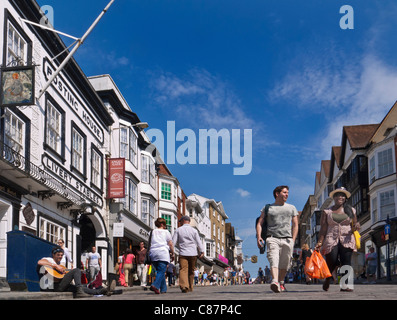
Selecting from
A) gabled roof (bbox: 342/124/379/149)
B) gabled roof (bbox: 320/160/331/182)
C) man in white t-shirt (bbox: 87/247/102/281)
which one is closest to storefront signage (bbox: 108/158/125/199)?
man in white t-shirt (bbox: 87/247/102/281)

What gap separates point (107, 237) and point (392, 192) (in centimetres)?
1895

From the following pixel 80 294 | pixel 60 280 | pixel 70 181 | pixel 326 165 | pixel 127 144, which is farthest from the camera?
pixel 326 165

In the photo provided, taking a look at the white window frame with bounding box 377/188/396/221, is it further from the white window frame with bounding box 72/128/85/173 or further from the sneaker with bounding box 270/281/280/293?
the sneaker with bounding box 270/281/280/293

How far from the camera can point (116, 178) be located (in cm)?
2834

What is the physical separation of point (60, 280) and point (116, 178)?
17.4m

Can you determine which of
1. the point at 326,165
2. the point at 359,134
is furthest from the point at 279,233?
the point at 326,165

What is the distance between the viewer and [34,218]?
59.4 ft

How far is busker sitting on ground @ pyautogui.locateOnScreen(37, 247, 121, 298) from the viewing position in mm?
10594

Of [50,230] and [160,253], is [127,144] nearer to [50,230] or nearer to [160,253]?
[50,230]

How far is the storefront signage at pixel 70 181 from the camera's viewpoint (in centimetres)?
1973

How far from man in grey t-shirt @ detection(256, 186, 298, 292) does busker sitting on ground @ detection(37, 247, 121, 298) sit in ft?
10.8
